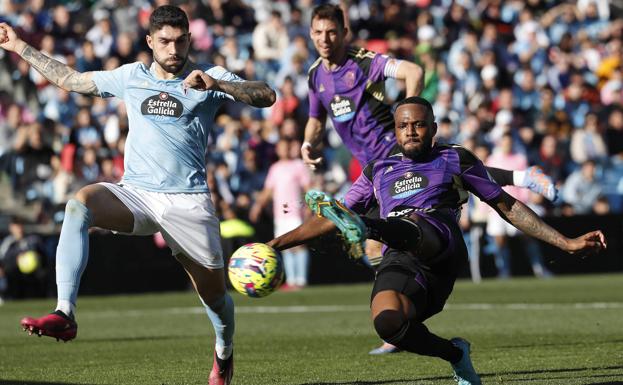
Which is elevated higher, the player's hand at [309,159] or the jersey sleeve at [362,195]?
the player's hand at [309,159]

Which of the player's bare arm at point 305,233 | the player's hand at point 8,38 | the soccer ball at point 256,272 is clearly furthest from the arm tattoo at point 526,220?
the player's hand at point 8,38

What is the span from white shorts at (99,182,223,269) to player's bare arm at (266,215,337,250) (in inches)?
16.9

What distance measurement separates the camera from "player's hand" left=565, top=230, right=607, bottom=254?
8078 mm

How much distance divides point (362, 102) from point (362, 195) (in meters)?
2.22

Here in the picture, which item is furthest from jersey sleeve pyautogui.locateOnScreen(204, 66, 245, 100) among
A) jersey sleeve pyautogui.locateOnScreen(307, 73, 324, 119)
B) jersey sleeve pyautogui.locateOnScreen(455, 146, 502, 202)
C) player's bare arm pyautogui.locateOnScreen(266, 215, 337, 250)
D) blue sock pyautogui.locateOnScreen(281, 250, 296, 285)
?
blue sock pyautogui.locateOnScreen(281, 250, 296, 285)

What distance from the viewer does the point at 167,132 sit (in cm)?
850

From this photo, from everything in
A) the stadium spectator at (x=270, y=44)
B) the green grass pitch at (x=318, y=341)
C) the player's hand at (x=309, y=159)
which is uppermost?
the stadium spectator at (x=270, y=44)

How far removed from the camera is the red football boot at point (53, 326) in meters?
7.21

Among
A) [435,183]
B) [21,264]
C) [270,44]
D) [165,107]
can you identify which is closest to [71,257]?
[165,107]

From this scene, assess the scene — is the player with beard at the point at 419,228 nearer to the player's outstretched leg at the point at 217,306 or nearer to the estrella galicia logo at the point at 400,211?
the estrella galicia logo at the point at 400,211

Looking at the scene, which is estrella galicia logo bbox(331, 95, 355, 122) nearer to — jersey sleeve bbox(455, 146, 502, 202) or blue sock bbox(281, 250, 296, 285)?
jersey sleeve bbox(455, 146, 502, 202)

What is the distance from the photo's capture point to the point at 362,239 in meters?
7.44

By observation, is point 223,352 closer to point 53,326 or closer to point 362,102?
point 53,326

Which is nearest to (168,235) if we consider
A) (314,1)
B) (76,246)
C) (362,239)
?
(76,246)
